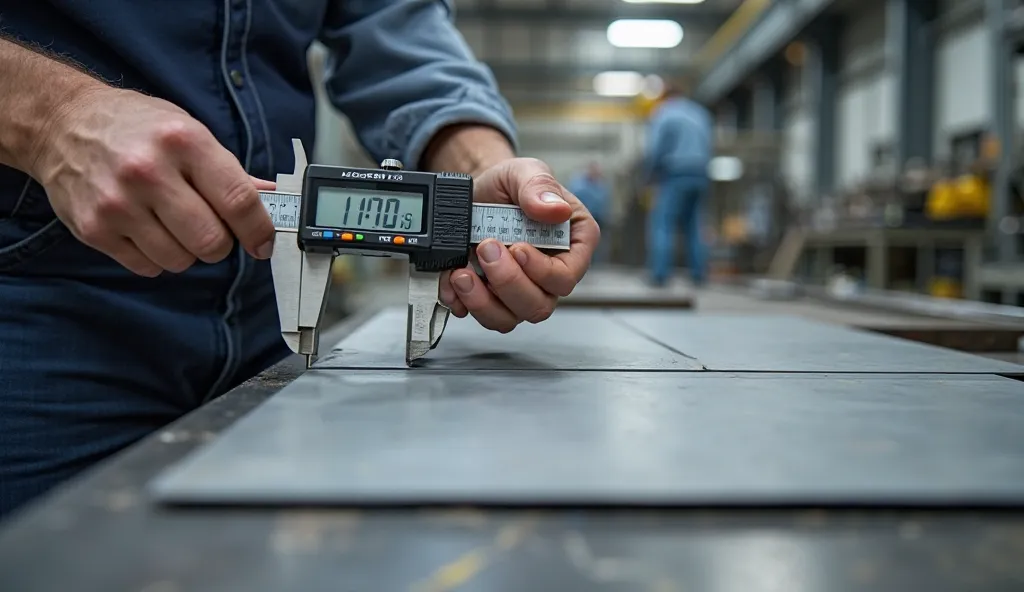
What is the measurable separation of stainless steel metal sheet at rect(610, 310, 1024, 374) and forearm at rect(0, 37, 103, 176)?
670 millimetres

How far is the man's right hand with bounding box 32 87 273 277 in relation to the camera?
60 centimetres

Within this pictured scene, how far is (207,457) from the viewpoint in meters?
0.41

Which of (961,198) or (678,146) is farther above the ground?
(678,146)

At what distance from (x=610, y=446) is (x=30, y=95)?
609mm

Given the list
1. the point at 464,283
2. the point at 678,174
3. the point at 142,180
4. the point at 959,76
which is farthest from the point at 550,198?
the point at 959,76

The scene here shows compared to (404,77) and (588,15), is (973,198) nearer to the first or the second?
(404,77)

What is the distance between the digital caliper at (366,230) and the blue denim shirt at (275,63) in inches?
9.5

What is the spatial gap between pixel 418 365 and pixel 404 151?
0.41 m

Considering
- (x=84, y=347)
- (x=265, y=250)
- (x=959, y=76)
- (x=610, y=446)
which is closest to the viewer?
(x=610, y=446)

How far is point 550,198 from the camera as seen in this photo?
0.79 metres

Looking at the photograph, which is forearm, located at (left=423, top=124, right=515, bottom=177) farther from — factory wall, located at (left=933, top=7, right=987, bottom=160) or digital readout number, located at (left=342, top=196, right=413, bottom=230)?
factory wall, located at (left=933, top=7, right=987, bottom=160)

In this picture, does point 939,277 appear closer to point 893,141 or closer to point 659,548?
point 893,141

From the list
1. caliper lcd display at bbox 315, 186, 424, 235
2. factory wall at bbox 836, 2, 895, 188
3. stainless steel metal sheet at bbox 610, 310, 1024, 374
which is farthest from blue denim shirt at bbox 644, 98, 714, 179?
caliper lcd display at bbox 315, 186, 424, 235

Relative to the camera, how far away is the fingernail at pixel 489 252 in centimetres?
76
